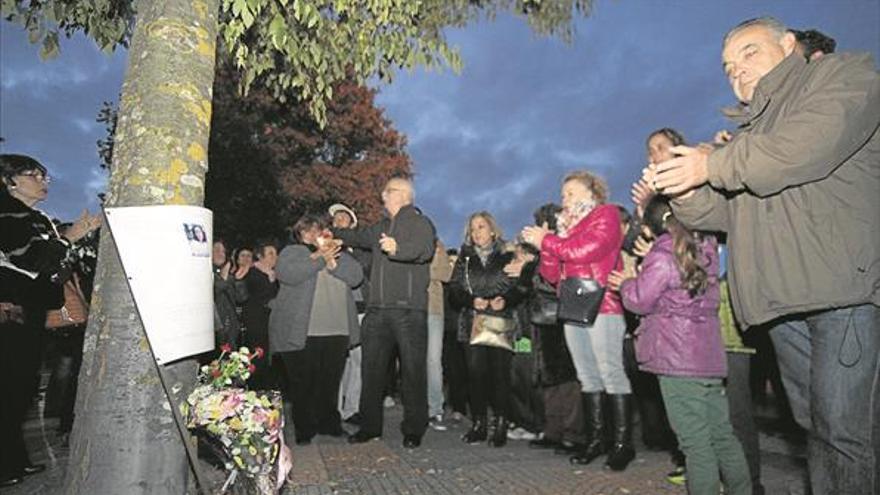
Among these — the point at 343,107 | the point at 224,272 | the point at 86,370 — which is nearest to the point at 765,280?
the point at 86,370

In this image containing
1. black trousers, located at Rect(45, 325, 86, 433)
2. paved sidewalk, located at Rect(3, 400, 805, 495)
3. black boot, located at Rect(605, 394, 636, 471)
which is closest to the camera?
paved sidewalk, located at Rect(3, 400, 805, 495)

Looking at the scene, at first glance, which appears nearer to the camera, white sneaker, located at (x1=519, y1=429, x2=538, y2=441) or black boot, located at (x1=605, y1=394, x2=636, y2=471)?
black boot, located at (x1=605, y1=394, x2=636, y2=471)

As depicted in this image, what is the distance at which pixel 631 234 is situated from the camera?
6.30 meters

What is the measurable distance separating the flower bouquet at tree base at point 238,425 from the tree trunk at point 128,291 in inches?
4.7

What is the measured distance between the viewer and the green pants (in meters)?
3.91

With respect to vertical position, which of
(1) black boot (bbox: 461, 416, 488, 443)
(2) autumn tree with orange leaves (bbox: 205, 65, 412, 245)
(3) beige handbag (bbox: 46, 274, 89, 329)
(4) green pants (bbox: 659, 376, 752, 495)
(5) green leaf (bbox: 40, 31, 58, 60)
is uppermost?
(2) autumn tree with orange leaves (bbox: 205, 65, 412, 245)

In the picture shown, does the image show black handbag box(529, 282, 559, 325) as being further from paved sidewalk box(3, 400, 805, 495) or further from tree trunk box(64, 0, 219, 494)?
tree trunk box(64, 0, 219, 494)

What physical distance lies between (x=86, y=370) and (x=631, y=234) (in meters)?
4.74

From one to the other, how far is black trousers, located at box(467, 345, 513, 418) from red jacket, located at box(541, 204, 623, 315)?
1385 mm

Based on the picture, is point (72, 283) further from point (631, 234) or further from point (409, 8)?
point (631, 234)

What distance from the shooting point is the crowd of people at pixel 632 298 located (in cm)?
266

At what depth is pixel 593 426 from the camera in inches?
230

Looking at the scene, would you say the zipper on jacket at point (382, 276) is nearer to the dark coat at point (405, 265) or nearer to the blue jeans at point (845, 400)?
the dark coat at point (405, 265)

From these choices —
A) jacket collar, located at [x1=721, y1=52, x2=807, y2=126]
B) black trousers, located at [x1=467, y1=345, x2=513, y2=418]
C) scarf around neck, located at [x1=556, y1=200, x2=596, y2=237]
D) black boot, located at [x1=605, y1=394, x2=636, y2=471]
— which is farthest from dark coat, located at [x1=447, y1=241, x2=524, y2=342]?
jacket collar, located at [x1=721, y1=52, x2=807, y2=126]
